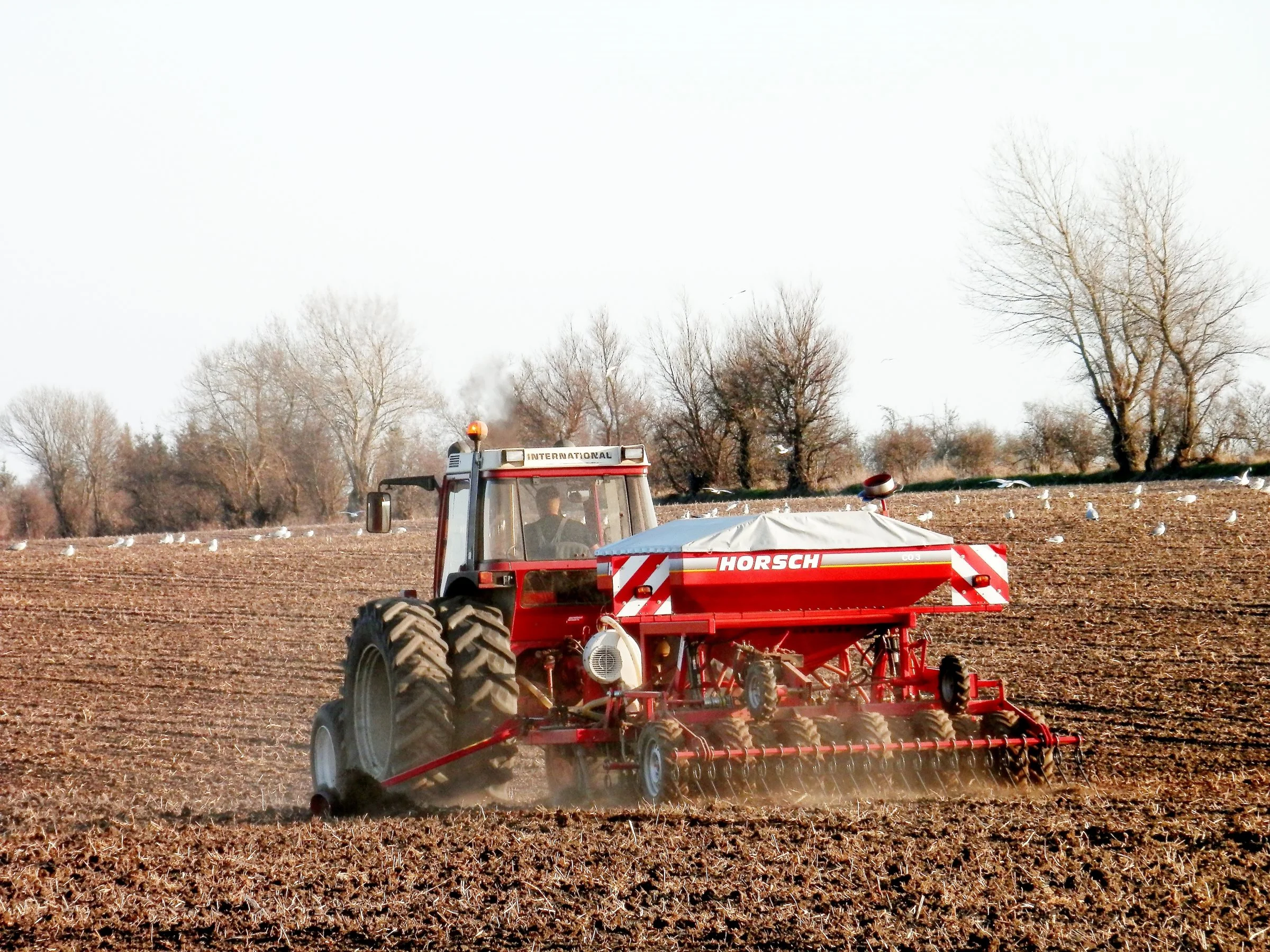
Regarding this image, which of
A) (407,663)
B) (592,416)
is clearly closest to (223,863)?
(407,663)

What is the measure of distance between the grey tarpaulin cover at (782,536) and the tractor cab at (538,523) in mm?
662

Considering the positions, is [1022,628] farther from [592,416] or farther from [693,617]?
[592,416]

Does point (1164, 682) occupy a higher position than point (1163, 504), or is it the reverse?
point (1163, 504)

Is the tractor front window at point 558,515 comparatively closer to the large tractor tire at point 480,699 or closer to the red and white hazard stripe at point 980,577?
the large tractor tire at point 480,699

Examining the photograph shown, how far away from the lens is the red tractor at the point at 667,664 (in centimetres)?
732

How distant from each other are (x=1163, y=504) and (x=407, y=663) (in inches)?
747

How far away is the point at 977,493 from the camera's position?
2981 cm

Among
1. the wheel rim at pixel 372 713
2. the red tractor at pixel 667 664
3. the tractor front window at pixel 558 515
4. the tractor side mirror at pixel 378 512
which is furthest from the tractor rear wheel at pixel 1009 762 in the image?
the tractor side mirror at pixel 378 512

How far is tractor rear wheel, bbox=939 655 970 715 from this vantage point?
7.70 meters

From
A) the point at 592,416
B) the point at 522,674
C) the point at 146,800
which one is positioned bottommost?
the point at 146,800

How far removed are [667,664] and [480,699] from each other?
1.15m

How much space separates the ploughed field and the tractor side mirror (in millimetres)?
1973

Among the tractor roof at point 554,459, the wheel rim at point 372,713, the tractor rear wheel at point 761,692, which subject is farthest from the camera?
the tractor roof at point 554,459

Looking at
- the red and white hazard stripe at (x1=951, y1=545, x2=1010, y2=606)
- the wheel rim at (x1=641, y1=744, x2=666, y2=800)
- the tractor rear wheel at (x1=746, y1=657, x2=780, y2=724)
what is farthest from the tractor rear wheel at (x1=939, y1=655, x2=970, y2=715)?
the wheel rim at (x1=641, y1=744, x2=666, y2=800)
